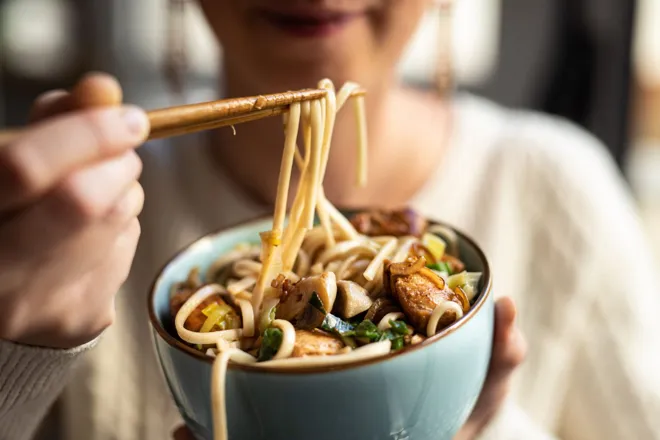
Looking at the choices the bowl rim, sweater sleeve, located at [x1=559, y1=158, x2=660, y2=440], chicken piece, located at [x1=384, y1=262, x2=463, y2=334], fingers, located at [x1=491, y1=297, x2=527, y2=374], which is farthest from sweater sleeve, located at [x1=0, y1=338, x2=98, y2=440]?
sweater sleeve, located at [x1=559, y1=158, x2=660, y2=440]

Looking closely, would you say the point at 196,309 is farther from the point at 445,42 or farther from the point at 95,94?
the point at 445,42

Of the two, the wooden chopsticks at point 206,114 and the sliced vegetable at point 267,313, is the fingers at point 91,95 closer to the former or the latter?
the wooden chopsticks at point 206,114

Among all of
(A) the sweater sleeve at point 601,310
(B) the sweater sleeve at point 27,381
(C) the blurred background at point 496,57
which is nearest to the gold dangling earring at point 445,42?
(C) the blurred background at point 496,57

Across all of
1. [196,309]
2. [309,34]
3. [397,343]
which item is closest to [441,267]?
[397,343]

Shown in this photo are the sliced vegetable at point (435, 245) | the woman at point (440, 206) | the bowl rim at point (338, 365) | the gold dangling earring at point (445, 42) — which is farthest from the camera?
→ the gold dangling earring at point (445, 42)

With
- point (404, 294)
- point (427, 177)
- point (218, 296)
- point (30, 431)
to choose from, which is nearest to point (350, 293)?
point (404, 294)

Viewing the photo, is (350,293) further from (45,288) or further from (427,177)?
(427,177)

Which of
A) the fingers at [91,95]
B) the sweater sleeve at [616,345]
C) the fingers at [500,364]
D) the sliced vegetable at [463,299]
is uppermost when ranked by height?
the fingers at [91,95]

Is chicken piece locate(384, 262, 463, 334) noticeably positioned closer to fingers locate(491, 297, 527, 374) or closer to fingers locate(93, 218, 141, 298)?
fingers locate(491, 297, 527, 374)
